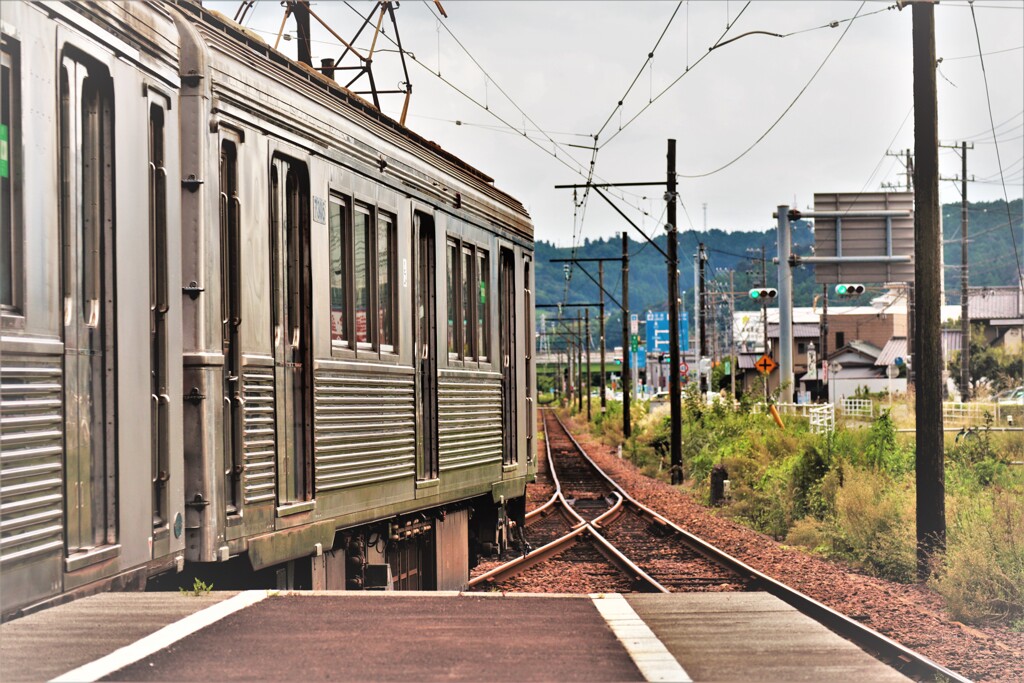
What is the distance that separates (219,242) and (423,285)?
3799mm

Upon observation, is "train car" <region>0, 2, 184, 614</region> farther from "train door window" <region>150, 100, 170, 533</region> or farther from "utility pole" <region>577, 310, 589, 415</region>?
"utility pole" <region>577, 310, 589, 415</region>

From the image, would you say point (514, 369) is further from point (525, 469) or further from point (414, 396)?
point (414, 396)

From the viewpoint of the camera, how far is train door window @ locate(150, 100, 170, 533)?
20.3 ft

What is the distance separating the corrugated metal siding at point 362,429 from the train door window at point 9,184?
3.16 meters

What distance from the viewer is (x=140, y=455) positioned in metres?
5.93

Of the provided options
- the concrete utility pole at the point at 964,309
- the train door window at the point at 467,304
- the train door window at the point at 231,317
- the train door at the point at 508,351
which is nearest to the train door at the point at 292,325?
the train door window at the point at 231,317

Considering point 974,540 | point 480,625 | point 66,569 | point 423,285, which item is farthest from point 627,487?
point 66,569

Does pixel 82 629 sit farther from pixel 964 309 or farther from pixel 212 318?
pixel 964 309

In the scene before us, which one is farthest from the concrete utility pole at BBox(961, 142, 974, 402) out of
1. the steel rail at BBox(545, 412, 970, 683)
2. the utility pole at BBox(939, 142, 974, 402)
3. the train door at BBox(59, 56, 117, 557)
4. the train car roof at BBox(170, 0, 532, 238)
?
the train door at BBox(59, 56, 117, 557)

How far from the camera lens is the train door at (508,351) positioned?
13258 mm

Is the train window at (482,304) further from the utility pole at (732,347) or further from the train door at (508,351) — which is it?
the utility pole at (732,347)

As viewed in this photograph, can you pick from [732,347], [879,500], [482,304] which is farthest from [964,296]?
[482,304]

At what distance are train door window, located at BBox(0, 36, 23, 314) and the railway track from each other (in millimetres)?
6132

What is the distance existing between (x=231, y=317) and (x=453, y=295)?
4486 millimetres
